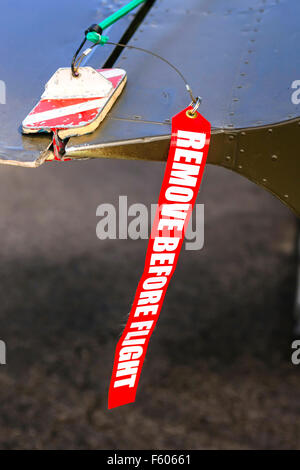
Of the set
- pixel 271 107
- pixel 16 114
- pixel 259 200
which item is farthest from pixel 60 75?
pixel 259 200

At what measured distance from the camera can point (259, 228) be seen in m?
7.52

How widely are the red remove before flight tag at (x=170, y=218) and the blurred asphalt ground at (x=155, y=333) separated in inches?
82.7

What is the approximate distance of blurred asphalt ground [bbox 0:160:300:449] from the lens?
495 cm

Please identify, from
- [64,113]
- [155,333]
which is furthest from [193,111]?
[155,333]

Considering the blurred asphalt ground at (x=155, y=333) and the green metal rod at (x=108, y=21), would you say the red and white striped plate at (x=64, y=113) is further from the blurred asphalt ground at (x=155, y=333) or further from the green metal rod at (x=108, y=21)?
the blurred asphalt ground at (x=155, y=333)

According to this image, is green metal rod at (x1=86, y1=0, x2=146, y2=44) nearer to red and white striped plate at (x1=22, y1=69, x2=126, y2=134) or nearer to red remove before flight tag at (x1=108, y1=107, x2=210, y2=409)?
red and white striped plate at (x1=22, y1=69, x2=126, y2=134)

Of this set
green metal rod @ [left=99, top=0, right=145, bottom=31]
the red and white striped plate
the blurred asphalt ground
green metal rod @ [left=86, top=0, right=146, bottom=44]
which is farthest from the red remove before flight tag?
the blurred asphalt ground

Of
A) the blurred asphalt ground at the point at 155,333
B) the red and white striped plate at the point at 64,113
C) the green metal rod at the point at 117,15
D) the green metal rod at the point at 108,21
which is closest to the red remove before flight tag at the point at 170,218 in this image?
the red and white striped plate at the point at 64,113

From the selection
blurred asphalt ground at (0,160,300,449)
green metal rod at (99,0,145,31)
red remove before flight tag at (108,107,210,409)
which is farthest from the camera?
blurred asphalt ground at (0,160,300,449)

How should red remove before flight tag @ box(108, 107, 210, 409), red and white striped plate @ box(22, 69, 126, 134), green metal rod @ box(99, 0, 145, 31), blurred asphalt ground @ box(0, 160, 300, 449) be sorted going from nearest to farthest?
red remove before flight tag @ box(108, 107, 210, 409), red and white striped plate @ box(22, 69, 126, 134), green metal rod @ box(99, 0, 145, 31), blurred asphalt ground @ box(0, 160, 300, 449)

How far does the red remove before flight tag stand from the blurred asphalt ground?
2.10 meters

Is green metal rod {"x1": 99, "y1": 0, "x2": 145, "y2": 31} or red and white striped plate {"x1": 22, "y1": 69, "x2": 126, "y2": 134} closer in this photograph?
red and white striped plate {"x1": 22, "y1": 69, "x2": 126, "y2": 134}

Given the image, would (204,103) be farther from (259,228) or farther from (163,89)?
(259,228)

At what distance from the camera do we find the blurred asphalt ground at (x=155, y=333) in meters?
4.95
